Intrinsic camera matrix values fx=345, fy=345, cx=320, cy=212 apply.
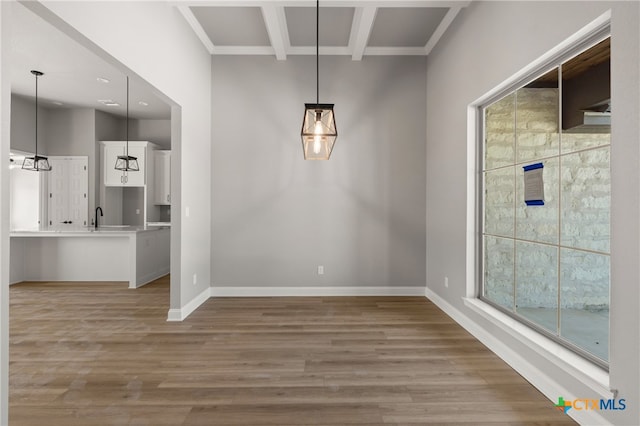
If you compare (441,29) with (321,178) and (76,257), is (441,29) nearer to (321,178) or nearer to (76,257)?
(321,178)

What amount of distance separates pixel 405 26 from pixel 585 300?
354 centimetres

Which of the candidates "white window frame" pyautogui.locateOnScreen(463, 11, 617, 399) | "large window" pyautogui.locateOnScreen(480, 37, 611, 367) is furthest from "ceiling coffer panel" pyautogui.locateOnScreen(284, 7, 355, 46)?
"large window" pyautogui.locateOnScreen(480, 37, 611, 367)

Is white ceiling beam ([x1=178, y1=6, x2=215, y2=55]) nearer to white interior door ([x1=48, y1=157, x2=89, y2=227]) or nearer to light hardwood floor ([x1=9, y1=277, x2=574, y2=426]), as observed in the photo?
light hardwood floor ([x1=9, y1=277, x2=574, y2=426])

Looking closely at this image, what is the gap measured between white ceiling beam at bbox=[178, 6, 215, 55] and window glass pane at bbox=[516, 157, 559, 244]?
12.2 ft

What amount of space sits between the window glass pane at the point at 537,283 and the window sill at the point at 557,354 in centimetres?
11

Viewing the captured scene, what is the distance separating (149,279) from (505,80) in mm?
5957

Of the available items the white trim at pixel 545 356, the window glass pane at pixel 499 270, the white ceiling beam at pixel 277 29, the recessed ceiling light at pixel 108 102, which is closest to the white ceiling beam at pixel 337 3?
the white ceiling beam at pixel 277 29

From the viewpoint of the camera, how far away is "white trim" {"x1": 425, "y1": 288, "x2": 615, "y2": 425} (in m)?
1.96

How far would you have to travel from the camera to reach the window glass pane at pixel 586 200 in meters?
2.05

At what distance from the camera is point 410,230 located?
16.1 ft

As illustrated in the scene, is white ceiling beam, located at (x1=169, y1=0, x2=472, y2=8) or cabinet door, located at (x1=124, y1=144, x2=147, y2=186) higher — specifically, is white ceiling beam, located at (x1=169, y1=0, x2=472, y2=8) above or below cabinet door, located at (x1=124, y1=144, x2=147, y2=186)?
above

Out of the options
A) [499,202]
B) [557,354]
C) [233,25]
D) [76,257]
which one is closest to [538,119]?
[499,202]

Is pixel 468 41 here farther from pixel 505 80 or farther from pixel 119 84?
pixel 119 84

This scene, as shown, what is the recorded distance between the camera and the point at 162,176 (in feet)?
26.0
